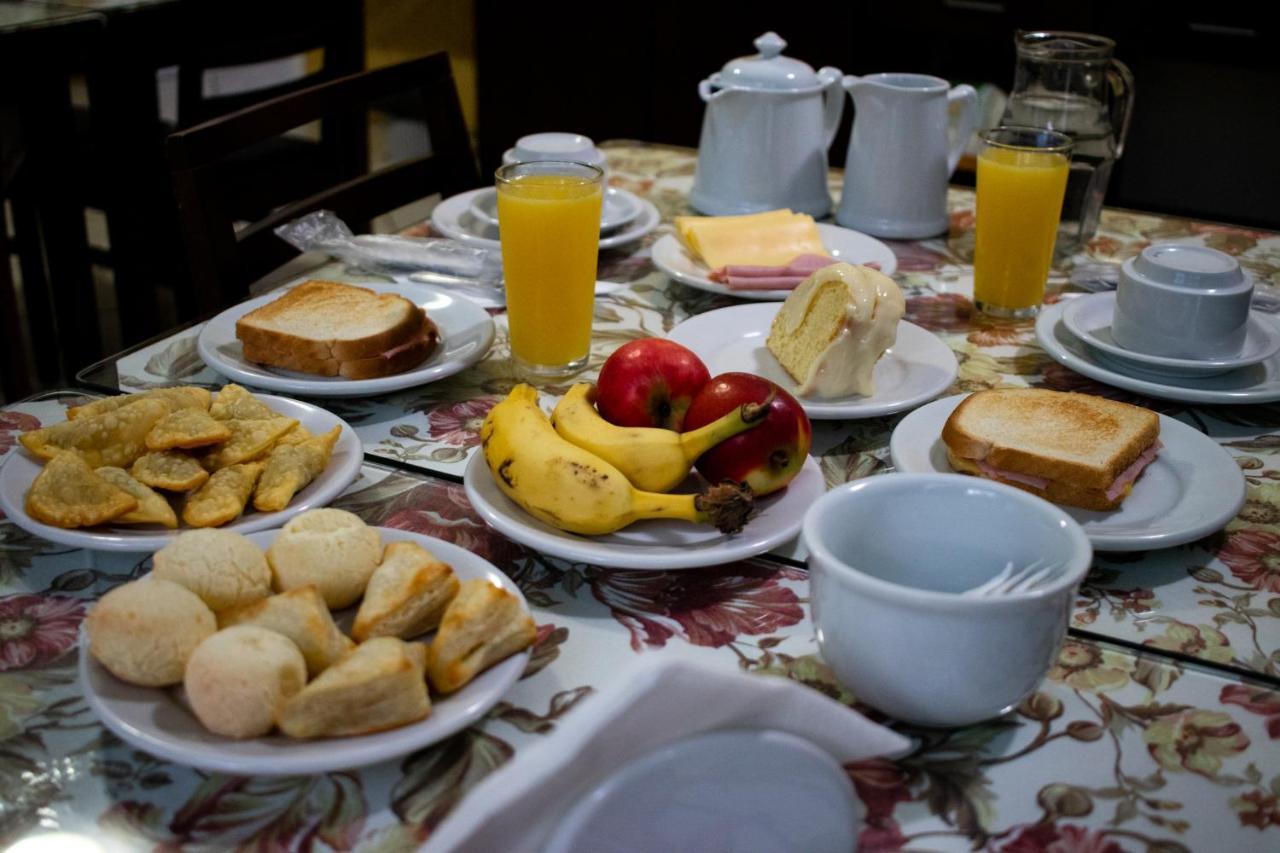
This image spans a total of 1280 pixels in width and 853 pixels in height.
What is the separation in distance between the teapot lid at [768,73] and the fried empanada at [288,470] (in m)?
0.85

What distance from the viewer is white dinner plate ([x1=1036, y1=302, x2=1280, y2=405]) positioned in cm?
105

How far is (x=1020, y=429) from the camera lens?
0.91m

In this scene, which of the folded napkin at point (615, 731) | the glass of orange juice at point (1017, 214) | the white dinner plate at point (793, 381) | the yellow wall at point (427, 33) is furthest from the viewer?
the yellow wall at point (427, 33)

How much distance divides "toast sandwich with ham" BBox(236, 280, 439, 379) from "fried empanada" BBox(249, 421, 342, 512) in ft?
0.62

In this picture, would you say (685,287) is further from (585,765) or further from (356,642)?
(585,765)

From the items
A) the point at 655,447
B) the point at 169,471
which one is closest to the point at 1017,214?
the point at 655,447

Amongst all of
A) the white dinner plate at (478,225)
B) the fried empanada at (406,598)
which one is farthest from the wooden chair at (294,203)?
the fried empanada at (406,598)

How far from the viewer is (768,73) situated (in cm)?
151

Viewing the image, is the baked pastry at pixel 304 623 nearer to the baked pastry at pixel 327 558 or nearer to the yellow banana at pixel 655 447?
the baked pastry at pixel 327 558

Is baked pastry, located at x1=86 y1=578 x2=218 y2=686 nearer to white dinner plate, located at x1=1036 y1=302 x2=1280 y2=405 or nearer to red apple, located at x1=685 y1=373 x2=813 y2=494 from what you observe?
red apple, located at x1=685 y1=373 x2=813 y2=494

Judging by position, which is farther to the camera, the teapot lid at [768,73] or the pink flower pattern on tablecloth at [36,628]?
the teapot lid at [768,73]

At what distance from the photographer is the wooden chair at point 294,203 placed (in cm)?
137

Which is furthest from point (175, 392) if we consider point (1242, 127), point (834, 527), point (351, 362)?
point (1242, 127)

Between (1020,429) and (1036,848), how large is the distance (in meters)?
0.41
